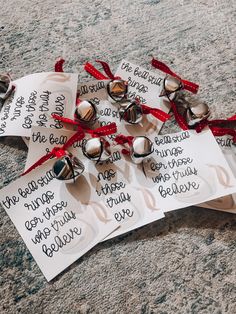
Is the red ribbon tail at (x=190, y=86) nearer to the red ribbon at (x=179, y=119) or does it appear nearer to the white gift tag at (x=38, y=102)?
the red ribbon at (x=179, y=119)

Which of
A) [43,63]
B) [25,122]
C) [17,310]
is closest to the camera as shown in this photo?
[17,310]

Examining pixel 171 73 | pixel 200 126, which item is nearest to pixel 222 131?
pixel 200 126

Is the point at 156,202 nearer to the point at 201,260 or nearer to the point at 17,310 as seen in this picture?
the point at 201,260

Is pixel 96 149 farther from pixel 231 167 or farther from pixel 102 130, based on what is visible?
pixel 231 167

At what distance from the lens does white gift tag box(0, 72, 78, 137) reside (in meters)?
0.69

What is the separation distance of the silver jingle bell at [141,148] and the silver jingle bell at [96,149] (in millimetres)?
43

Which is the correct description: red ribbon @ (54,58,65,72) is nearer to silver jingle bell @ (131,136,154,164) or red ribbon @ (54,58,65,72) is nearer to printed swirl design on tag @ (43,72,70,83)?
printed swirl design on tag @ (43,72,70,83)

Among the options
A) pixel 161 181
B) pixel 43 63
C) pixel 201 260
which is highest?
pixel 43 63

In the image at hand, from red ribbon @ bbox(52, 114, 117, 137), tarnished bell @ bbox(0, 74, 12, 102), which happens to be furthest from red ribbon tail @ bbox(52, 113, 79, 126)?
tarnished bell @ bbox(0, 74, 12, 102)

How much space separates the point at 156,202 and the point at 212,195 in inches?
3.6

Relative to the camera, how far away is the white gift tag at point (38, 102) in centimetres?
69

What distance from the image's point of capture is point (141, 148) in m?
0.65

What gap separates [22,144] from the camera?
696mm

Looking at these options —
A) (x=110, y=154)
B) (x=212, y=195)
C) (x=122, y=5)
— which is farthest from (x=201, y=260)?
(x=122, y=5)
